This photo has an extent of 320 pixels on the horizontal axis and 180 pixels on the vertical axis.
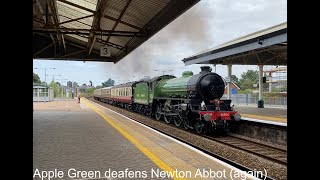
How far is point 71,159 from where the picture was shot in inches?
249

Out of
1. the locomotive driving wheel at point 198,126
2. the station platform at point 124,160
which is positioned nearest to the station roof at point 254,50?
the locomotive driving wheel at point 198,126

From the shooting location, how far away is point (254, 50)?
2042 cm

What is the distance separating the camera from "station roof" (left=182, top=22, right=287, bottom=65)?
637 inches

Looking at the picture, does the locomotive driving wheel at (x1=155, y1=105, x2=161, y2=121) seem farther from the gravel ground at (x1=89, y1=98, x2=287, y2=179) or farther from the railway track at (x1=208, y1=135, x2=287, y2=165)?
the railway track at (x1=208, y1=135, x2=287, y2=165)

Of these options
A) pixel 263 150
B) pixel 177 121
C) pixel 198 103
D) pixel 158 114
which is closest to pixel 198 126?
pixel 198 103

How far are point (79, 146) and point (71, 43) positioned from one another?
52.5 ft

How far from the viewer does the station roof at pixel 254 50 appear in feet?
53.1

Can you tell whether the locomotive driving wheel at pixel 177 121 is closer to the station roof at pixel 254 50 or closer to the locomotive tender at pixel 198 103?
the locomotive tender at pixel 198 103

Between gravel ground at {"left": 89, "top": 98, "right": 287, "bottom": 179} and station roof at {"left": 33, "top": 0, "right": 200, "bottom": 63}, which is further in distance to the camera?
station roof at {"left": 33, "top": 0, "right": 200, "bottom": 63}

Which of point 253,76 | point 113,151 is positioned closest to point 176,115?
point 113,151

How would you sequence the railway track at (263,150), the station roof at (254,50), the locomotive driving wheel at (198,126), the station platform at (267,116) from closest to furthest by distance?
1. the railway track at (263,150)
2. the locomotive driving wheel at (198,126)
3. the station platform at (267,116)
4. the station roof at (254,50)

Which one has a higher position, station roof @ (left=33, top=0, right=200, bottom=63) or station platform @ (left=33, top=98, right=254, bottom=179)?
station roof @ (left=33, top=0, right=200, bottom=63)

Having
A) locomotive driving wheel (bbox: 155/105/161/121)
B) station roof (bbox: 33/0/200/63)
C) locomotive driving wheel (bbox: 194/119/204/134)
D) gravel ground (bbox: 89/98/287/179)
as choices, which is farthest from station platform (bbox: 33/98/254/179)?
locomotive driving wheel (bbox: 155/105/161/121)
